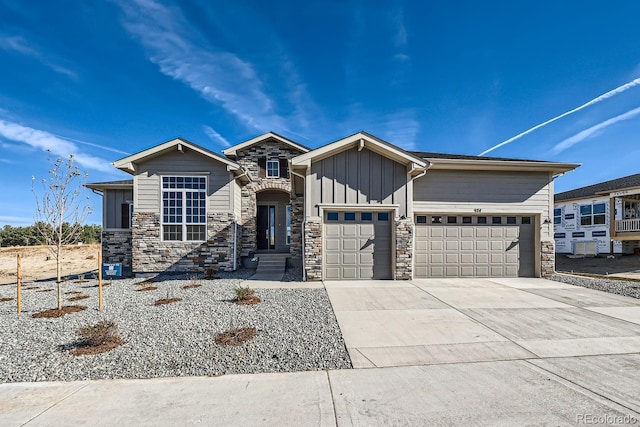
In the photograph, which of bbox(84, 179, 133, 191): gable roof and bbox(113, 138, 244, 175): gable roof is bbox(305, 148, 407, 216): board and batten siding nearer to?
bbox(113, 138, 244, 175): gable roof

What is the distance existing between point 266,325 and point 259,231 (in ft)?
31.6

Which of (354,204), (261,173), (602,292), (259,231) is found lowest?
(602,292)

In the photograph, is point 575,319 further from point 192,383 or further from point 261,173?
point 261,173

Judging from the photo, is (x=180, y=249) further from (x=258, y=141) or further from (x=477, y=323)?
(x=477, y=323)

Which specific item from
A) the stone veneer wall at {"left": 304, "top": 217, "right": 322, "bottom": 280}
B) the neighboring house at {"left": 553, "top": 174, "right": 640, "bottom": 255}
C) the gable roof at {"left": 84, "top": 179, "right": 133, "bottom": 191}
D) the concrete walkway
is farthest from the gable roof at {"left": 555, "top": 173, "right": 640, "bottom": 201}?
the gable roof at {"left": 84, "top": 179, "right": 133, "bottom": 191}

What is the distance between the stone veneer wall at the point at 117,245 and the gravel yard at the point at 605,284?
17336mm

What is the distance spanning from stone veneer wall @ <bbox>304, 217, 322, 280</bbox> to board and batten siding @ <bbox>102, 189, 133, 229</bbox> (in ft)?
31.8

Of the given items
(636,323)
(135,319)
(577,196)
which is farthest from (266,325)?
(577,196)

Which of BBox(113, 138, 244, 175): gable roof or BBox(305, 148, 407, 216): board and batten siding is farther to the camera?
BBox(113, 138, 244, 175): gable roof

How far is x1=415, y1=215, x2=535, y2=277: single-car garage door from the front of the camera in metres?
10.3

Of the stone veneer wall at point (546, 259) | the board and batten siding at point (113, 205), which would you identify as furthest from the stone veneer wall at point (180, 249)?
the stone veneer wall at point (546, 259)

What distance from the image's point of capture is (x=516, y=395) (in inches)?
123

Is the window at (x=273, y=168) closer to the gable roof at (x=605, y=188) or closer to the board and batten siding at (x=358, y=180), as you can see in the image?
the board and batten siding at (x=358, y=180)

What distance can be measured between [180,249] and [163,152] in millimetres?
3764
